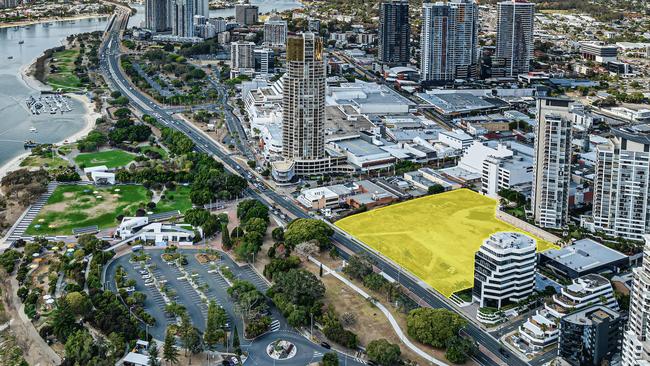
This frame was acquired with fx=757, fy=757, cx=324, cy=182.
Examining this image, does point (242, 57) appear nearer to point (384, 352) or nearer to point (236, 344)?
point (236, 344)

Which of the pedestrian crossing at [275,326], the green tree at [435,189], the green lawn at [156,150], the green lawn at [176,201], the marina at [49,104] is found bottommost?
the pedestrian crossing at [275,326]

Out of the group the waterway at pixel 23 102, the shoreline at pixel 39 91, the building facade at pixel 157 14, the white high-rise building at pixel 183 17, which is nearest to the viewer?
the shoreline at pixel 39 91

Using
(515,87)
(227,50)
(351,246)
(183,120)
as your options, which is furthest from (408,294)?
(227,50)

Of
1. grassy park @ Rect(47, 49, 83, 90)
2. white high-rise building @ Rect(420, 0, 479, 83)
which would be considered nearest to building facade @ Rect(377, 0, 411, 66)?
white high-rise building @ Rect(420, 0, 479, 83)

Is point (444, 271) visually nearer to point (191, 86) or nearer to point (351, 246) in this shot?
point (351, 246)

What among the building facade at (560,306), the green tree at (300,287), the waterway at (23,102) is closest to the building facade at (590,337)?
the building facade at (560,306)

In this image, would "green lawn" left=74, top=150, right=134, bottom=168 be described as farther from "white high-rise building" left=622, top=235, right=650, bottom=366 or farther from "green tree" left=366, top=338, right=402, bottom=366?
"white high-rise building" left=622, top=235, right=650, bottom=366

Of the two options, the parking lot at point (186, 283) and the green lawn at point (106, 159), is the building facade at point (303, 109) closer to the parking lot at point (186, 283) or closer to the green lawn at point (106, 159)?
the green lawn at point (106, 159)
